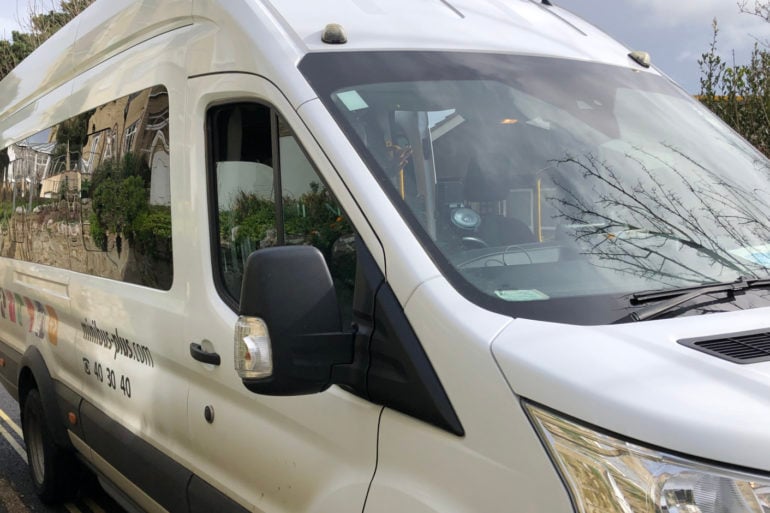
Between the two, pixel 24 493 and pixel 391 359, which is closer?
pixel 391 359

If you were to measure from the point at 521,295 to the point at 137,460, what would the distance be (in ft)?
7.38

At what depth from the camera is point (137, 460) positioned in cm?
360

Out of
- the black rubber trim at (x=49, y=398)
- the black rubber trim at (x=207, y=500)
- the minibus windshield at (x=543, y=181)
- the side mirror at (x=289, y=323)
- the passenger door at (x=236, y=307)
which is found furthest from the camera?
the black rubber trim at (x=49, y=398)

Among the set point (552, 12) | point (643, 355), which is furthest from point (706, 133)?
point (643, 355)

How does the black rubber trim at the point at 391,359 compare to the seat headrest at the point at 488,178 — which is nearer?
the black rubber trim at the point at 391,359

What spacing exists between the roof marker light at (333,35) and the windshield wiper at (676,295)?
3.87ft

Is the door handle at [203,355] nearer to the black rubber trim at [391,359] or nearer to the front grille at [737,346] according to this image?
the black rubber trim at [391,359]

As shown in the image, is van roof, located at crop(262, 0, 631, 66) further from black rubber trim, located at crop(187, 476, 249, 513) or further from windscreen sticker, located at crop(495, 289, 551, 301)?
black rubber trim, located at crop(187, 476, 249, 513)

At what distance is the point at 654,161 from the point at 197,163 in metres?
1.58

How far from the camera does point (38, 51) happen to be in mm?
5836

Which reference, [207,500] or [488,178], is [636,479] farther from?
[207,500]

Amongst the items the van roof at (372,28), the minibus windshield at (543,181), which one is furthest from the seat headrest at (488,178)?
the van roof at (372,28)

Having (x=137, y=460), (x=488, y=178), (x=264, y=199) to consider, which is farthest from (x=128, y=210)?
(x=488, y=178)

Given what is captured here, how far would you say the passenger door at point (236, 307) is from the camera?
2277 mm
